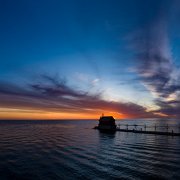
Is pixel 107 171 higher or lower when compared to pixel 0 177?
higher

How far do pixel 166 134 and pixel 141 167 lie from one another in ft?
184

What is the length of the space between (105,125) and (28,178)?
3344 inches

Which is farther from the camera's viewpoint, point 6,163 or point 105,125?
point 105,125

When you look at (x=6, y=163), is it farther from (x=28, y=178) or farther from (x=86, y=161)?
(x=86, y=161)

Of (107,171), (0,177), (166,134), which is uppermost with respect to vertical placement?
(166,134)

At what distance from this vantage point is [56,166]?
30.9 metres

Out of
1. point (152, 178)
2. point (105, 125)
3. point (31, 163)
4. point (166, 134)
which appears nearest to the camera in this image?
point (152, 178)

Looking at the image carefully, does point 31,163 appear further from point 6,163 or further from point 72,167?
point 72,167

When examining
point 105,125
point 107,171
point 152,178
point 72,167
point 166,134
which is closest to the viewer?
point 152,178

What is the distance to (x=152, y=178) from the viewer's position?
82.5ft

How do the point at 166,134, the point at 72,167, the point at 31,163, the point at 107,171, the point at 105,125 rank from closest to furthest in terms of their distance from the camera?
the point at 107,171, the point at 72,167, the point at 31,163, the point at 166,134, the point at 105,125

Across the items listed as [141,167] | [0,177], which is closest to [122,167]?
[141,167]

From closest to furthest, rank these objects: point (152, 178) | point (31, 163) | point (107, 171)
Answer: point (152, 178) < point (107, 171) < point (31, 163)

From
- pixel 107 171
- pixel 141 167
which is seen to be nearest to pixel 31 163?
pixel 107 171
